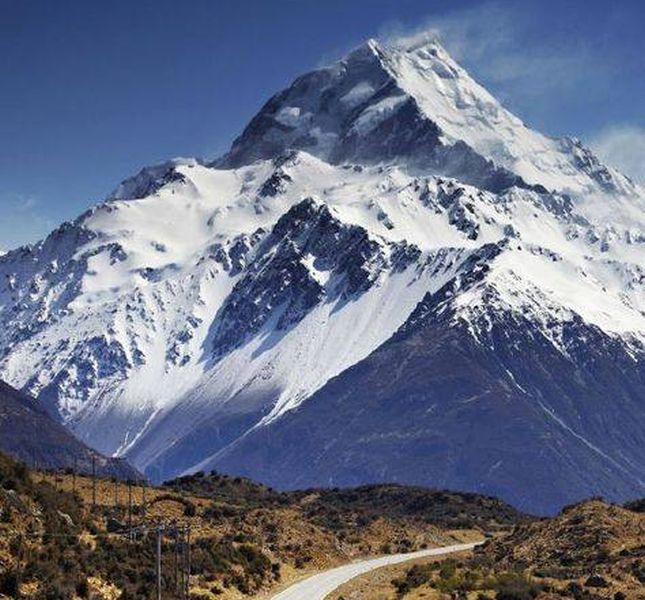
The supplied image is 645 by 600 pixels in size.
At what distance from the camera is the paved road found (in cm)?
11044

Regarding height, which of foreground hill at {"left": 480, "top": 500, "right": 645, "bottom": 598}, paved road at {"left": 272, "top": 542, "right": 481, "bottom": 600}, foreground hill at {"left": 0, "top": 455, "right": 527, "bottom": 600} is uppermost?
foreground hill at {"left": 0, "top": 455, "right": 527, "bottom": 600}

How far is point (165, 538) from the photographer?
112 metres

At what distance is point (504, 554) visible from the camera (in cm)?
13112

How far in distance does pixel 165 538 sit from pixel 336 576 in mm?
19274

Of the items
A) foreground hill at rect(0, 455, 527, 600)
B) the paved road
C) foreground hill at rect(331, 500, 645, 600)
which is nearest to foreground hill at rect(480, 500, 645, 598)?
foreground hill at rect(331, 500, 645, 600)

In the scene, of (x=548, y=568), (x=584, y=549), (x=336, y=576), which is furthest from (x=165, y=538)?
(x=584, y=549)

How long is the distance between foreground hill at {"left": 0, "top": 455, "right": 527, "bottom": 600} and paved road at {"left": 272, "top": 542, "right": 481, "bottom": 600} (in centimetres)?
248

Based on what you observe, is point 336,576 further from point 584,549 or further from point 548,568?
point 584,549

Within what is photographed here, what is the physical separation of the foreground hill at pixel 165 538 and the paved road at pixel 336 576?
8.13 ft

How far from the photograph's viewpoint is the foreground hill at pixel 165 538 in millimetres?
88312

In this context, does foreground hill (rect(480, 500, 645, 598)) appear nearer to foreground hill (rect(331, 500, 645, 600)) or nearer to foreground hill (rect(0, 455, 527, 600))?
foreground hill (rect(331, 500, 645, 600))

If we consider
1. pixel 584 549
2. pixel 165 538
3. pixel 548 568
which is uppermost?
pixel 165 538

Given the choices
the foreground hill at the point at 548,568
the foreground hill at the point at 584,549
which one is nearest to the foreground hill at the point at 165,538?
the foreground hill at the point at 548,568

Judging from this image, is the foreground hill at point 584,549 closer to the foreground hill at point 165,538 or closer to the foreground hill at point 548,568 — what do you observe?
the foreground hill at point 548,568
